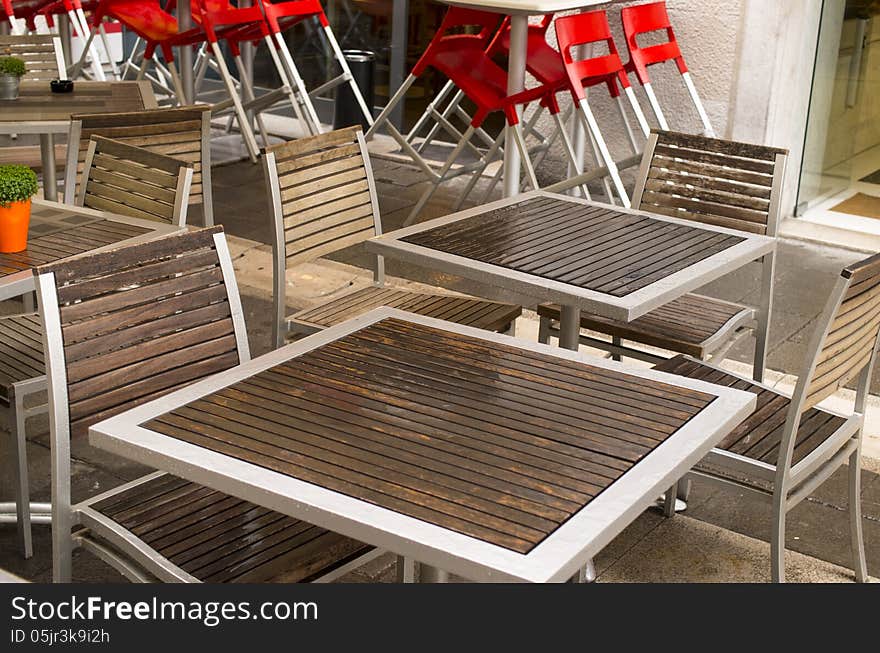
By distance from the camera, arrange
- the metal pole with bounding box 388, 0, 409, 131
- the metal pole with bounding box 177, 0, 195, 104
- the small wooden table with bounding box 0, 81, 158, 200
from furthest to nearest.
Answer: the metal pole with bounding box 388, 0, 409, 131 < the metal pole with bounding box 177, 0, 195, 104 < the small wooden table with bounding box 0, 81, 158, 200

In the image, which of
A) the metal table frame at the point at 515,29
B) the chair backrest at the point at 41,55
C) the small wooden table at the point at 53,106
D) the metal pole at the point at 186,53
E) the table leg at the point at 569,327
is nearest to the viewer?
the table leg at the point at 569,327

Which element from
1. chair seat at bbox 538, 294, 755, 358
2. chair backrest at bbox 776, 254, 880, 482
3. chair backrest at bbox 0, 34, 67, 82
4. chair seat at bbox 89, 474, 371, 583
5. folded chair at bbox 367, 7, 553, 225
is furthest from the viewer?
chair backrest at bbox 0, 34, 67, 82

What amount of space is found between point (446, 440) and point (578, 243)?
4.55 ft

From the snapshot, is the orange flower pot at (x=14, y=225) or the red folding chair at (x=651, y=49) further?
the red folding chair at (x=651, y=49)

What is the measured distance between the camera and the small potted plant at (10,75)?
183 inches

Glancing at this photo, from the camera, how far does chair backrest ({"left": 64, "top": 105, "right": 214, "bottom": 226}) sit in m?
3.90

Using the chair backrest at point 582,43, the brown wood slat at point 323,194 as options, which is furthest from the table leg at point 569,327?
the chair backrest at point 582,43

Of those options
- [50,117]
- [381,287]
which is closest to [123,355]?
[381,287]

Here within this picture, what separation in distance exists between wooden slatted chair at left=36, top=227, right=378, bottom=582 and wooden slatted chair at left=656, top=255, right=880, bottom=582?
3.29 ft

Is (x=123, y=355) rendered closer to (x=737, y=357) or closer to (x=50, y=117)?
(x=50, y=117)

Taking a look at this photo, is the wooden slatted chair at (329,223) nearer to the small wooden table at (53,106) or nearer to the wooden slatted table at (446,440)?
the wooden slatted table at (446,440)

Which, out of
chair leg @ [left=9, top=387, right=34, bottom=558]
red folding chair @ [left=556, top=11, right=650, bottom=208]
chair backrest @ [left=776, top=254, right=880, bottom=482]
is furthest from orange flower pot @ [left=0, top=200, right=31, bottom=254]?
red folding chair @ [left=556, top=11, right=650, bottom=208]

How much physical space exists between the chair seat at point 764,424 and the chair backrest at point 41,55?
357 centimetres

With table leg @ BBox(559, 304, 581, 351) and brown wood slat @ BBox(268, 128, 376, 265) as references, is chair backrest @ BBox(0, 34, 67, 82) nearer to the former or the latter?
brown wood slat @ BBox(268, 128, 376, 265)
